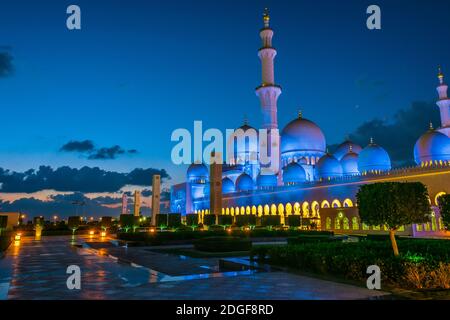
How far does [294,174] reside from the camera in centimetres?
5369

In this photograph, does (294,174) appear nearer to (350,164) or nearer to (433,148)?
(350,164)

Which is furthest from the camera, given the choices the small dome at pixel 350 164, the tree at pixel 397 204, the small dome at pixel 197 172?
the small dome at pixel 197 172

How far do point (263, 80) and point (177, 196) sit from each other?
37.3 metres

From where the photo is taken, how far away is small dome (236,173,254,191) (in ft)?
203

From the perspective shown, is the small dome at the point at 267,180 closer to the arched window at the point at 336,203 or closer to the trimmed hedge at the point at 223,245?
the arched window at the point at 336,203

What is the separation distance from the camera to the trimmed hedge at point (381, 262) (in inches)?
317

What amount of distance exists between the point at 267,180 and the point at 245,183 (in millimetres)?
4694

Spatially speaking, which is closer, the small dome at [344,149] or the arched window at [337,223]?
the arched window at [337,223]

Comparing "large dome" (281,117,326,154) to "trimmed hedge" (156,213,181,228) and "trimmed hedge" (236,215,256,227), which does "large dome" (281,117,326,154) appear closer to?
"trimmed hedge" (236,215,256,227)

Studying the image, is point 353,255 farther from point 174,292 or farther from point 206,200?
point 206,200

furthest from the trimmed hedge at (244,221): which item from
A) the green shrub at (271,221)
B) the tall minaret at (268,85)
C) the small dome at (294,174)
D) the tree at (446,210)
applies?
the tree at (446,210)

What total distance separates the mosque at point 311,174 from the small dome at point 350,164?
130 mm

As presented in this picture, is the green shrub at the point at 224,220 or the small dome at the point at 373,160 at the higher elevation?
the small dome at the point at 373,160
